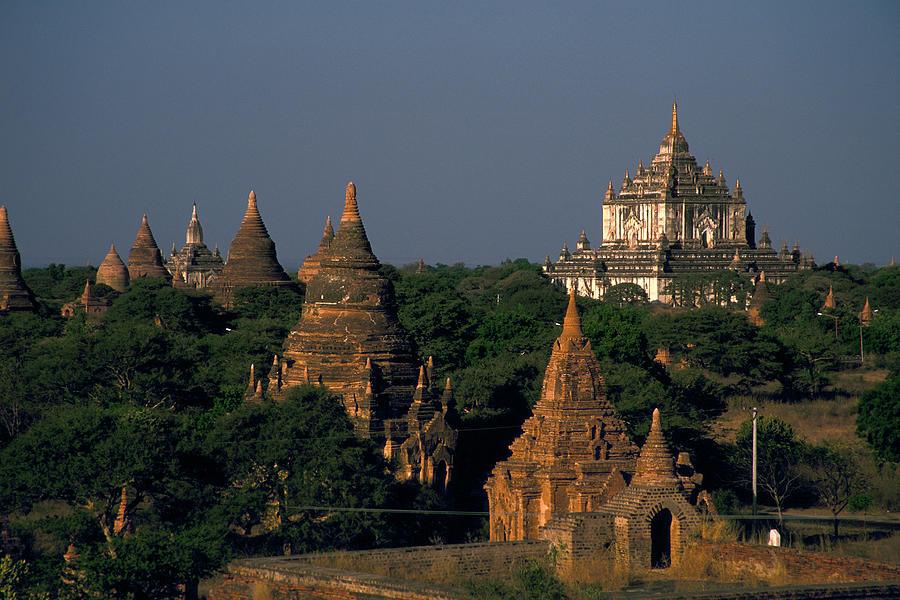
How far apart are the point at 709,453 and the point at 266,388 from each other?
12795 millimetres

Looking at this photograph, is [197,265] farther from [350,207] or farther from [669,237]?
[350,207]

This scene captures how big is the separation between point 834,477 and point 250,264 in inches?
1963

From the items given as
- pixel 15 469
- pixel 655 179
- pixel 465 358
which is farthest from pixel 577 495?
pixel 655 179

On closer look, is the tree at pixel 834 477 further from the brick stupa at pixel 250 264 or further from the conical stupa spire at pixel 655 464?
the brick stupa at pixel 250 264

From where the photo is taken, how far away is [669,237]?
126 metres

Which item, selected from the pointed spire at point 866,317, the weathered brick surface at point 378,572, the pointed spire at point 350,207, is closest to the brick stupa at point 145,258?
the pointed spire at point 866,317

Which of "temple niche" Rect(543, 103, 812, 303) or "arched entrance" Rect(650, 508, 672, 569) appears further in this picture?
"temple niche" Rect(543, 103, 812, 303)

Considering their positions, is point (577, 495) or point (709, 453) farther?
point (709, 453)

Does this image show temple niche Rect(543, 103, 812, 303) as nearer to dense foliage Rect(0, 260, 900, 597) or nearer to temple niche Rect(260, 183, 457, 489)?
dense foliage Rect(0, 260, 900, 597)

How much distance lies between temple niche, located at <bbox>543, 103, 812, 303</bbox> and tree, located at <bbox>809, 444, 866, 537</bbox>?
73732 millimetres

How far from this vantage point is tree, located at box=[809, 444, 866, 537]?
4172 centimetres

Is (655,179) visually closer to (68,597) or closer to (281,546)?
(281,546)

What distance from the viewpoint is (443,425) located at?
131ft

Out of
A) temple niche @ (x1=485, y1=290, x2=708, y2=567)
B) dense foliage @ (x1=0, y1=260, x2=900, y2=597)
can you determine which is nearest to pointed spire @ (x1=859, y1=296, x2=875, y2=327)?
dense foliage @ (x1=0, y1=260, x2=900, y2=597)
